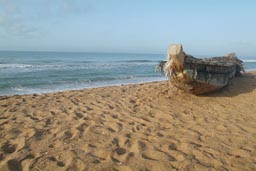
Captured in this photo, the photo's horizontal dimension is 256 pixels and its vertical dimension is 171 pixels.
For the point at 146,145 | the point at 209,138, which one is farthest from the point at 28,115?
the point at 209,138

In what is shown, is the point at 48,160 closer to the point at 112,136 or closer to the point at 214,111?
the point at 112,136

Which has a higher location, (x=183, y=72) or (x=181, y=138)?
(x=183, y=72)

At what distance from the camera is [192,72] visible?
7340mm

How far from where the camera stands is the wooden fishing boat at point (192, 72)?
7.01m

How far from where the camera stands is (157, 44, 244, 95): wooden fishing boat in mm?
7012

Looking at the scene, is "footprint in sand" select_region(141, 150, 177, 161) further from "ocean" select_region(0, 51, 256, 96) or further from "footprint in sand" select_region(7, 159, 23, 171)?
"ocean" select_region(0, 51, 256, 96)

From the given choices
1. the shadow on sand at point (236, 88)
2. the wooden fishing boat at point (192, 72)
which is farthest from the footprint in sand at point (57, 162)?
the shadow on sand at point (236, 88)

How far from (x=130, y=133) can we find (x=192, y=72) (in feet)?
10.8

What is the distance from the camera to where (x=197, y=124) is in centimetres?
561

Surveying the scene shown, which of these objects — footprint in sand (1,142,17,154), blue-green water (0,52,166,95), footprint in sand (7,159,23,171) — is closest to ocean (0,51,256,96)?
blue-green water (0,52,166,95)

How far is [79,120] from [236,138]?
337cm

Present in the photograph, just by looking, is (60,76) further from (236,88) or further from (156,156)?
(156,156)

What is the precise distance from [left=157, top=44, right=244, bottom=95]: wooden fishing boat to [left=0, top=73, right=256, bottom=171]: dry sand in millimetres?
440

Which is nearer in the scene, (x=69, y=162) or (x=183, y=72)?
(x=69, y=162)
